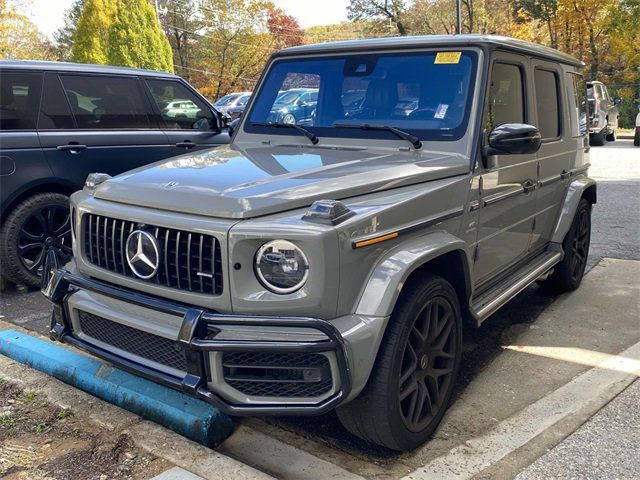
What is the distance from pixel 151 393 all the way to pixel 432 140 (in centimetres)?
204

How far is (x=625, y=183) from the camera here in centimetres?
1111

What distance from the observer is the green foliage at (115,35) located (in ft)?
81.0

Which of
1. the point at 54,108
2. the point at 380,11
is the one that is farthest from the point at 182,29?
the point at 54,108

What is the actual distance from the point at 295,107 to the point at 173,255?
69.1 inches

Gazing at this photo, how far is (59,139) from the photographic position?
5.36 meters

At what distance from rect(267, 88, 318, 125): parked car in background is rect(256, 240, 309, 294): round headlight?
1.61 m

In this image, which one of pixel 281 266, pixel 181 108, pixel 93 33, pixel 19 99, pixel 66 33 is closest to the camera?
pixel 281 266

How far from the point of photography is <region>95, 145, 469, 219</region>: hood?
8.48ft

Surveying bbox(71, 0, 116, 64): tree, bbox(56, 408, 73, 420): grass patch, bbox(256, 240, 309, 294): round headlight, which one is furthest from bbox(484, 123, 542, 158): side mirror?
bbox(71, 0, 116, 64): tree

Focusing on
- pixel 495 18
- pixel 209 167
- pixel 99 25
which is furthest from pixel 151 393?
pixel 495 18

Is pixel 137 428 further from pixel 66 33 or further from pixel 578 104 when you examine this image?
pixel 66 33

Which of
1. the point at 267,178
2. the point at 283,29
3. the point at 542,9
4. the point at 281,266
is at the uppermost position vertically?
the point at 283,29

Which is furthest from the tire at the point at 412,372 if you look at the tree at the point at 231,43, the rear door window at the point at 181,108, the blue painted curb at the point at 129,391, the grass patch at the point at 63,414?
the tree at the point at 231,43

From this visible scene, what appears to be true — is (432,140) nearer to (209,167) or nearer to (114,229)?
(209,167)
